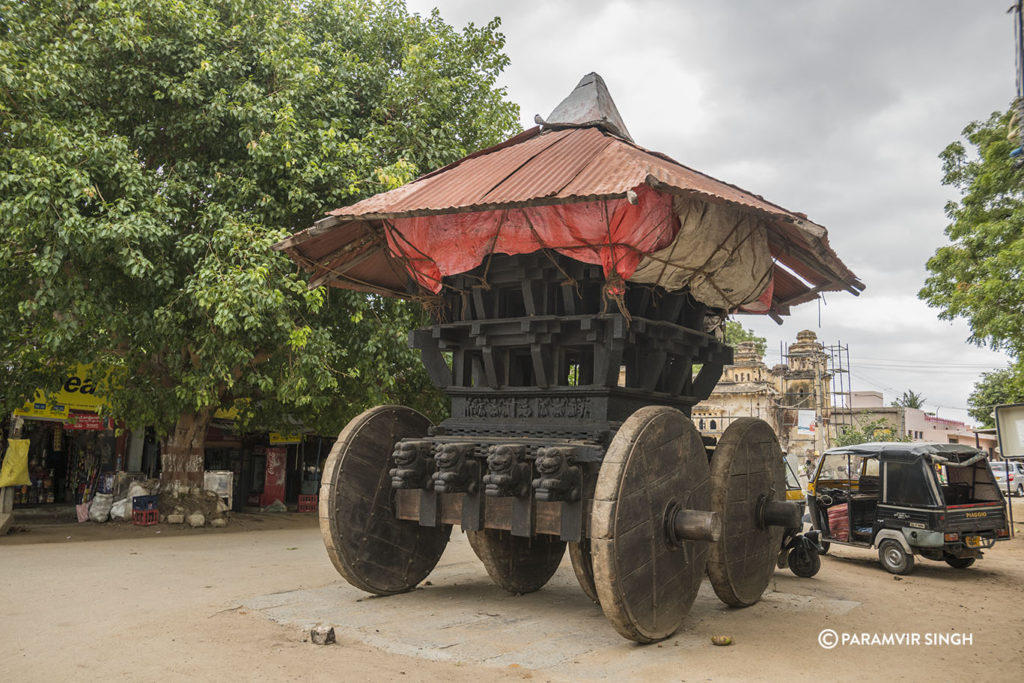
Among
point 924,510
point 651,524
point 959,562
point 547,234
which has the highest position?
point 547,234

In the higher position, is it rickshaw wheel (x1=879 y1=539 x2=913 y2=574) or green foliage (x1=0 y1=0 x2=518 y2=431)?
green foliage (x1=0 y1=0 x2=518 y2=431)

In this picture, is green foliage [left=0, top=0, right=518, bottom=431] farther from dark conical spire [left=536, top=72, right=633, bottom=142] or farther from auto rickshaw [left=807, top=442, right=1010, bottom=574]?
auto rickshaw [left=807, top=442, right=1010, bottom=574]

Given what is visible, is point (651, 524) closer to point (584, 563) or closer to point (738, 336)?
point (584, 563)

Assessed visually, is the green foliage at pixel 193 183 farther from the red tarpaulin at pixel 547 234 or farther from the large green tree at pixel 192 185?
the red tarpaulin at pixel 547 234

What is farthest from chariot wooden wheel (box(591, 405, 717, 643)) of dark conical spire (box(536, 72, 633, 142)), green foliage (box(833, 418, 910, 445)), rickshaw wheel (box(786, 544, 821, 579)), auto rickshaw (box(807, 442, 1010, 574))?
green foliage (box(833, 418, 910, 445))

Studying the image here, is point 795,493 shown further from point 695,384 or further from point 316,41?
point 316,41

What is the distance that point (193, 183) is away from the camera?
11398 millimetres

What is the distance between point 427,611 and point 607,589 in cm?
217

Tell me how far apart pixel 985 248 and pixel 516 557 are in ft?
43.0

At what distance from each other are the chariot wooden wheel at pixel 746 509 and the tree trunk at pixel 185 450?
33.4ft

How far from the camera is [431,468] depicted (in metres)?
6.29

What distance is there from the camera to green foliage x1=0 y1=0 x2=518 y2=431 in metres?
9.67

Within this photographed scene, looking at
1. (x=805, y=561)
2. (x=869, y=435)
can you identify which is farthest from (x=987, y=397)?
(x=805, y=561)

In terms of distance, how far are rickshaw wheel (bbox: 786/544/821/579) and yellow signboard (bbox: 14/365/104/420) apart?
11.5 meters
